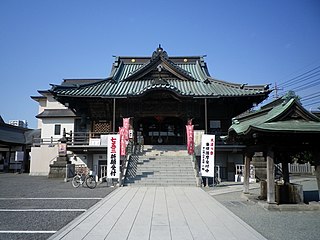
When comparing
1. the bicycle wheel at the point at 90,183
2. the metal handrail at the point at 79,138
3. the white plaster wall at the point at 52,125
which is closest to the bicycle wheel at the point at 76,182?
the bicycle wheel at the point at 90,183

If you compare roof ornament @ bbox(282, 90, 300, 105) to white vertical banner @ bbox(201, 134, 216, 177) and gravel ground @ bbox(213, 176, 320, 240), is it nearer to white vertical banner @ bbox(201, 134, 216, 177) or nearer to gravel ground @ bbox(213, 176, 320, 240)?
gravel ground @ bbox(213, 176, 320, 240)

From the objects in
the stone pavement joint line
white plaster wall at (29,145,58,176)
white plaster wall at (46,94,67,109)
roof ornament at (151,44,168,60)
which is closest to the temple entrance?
roof ornament at (151,44,168,60)

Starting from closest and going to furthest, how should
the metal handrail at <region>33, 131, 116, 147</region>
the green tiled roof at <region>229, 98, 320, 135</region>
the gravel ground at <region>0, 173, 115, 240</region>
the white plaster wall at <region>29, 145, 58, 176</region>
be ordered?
1. the gravel ground at <region>0, 173, 115, 240</region>
2. the green tiled roof at <region>229, 98, 320, 135</region>
3. the metal handrail at <region>33, 131, 116, 147</region>
4. the white plaster wall at <region>29, 145, 58, 176</region>

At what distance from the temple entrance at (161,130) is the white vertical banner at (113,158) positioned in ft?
30.5

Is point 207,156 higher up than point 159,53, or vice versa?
point 159,53

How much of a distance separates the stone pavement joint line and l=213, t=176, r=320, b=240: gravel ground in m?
0.37

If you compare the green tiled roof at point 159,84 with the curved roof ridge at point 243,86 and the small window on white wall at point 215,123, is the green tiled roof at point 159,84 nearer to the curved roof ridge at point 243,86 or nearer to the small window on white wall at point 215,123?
the curved roof ridge at point 243,86

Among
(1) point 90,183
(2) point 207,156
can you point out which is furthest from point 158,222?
(1) point 90,183

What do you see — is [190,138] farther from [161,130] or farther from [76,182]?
[76,182]

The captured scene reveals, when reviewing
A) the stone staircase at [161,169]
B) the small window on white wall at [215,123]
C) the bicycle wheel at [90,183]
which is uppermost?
the small window on white wall at [215,123]

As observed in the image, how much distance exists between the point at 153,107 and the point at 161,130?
12.2ft

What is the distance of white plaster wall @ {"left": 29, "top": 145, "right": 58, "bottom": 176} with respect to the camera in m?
24.2

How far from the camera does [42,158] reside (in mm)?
24531

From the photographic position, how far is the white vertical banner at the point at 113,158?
15742 millimetres
